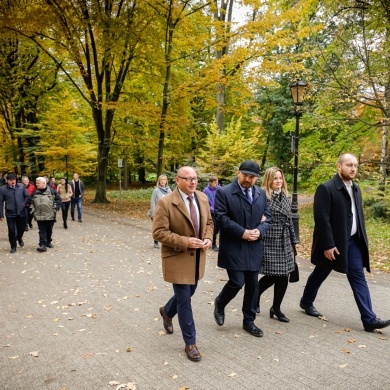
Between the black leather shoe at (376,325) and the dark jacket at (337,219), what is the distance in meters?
0.73

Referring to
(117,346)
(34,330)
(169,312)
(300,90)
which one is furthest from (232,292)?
(300,90)

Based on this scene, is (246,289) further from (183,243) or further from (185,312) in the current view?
(183,243)

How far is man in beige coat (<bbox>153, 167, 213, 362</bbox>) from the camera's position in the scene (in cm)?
430

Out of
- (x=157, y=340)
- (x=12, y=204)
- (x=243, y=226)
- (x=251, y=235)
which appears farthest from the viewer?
(x=12, y=204)

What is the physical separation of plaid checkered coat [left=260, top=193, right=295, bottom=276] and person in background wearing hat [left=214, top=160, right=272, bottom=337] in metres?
0.31

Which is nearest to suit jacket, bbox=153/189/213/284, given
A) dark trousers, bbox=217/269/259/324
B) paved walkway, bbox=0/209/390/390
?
dark trousers, bbox=217/269/259/324

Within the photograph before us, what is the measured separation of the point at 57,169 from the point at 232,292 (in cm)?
2429

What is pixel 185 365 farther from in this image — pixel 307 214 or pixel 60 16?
pixel 60 16

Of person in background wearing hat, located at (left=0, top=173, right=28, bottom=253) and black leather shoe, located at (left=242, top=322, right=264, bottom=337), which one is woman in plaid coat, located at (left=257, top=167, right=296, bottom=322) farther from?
person in background wearing hat, located at (left=0, top=173, right=28, bottom=253)

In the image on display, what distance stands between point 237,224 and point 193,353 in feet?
4.97

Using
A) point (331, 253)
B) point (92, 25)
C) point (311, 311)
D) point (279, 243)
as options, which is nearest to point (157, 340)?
point (279, 243)

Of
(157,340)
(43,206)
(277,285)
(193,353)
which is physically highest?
(43,206)

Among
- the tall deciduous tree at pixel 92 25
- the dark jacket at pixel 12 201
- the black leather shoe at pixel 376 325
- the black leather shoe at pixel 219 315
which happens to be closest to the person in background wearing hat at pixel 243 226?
the black leather shoe at pixel 219 315

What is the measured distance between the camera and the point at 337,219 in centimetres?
507
